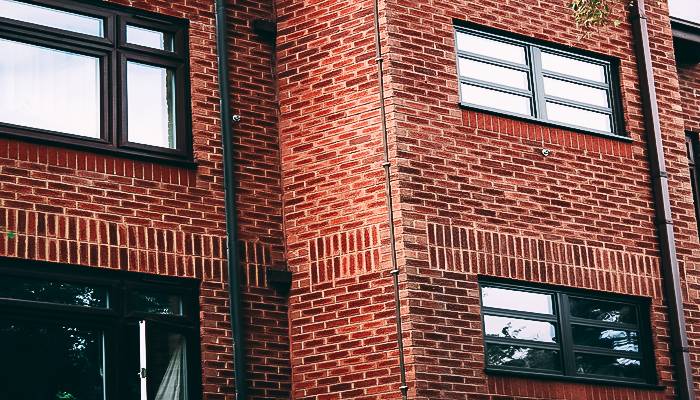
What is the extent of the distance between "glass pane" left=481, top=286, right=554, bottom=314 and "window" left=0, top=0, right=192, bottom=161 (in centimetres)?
325

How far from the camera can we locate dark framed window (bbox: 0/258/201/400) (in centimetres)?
1222

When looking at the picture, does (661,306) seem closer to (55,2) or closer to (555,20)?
(555,20)

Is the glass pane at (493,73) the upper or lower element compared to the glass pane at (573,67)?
lower

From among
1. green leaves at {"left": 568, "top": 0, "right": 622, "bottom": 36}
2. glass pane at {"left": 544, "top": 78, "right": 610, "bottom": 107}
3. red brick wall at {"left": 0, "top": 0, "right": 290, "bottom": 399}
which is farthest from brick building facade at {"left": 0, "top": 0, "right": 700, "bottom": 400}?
green leaves at {"left": 568, "top": 0, "right": 622, "bottom": 36}

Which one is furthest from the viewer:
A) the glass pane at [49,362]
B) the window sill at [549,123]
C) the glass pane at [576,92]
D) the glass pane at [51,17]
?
the glass pane at [576,92]

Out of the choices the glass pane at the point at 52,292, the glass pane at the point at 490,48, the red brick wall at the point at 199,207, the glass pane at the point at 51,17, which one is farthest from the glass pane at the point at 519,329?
the glass pane at the point at 51,17

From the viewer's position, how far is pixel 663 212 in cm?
1532

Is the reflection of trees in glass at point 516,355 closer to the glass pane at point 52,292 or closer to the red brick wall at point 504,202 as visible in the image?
the red brick wall at point 504,202

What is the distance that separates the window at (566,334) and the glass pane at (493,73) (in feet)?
7.30

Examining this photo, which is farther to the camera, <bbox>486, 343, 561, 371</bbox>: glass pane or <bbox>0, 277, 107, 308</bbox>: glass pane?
<bbox>486, 343, 561, 371</bbox>: glass pane

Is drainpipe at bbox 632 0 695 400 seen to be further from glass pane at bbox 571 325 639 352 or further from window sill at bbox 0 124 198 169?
window sill at bbox 0 124 198 169

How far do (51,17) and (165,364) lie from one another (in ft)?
11.3

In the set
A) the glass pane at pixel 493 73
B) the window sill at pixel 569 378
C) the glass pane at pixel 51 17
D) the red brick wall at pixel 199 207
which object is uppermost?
the glass pane at pixel 51 17

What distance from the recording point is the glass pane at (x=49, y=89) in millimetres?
12914
